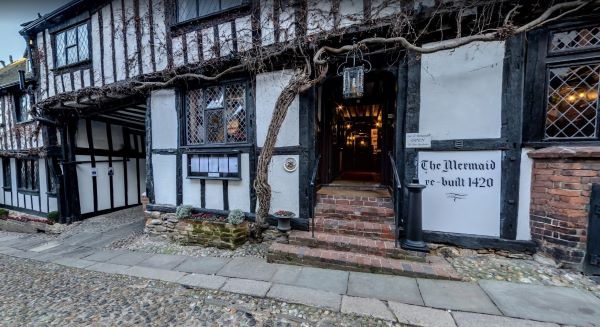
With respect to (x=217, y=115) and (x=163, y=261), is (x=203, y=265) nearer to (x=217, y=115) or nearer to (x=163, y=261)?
(x=163, y=261)

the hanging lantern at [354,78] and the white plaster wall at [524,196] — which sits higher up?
the hanging lantern at [354,78]

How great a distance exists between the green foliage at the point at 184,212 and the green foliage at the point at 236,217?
1059 millimetres

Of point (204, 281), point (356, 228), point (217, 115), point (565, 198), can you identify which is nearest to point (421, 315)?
point (356, 228)

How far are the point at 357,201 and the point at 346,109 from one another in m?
3.38

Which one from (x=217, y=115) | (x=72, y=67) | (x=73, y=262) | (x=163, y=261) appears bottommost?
(x=73, y=262)

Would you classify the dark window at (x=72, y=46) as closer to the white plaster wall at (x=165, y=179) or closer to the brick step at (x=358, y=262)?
Result: the white plaster wall at (x=165, y=179)

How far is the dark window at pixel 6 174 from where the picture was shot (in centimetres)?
859

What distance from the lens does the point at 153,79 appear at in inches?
196

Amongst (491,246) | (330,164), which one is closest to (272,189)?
(330,164)

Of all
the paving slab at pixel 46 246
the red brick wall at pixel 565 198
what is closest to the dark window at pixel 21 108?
the paving slab at pixel 46 246

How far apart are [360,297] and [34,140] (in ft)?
34.4

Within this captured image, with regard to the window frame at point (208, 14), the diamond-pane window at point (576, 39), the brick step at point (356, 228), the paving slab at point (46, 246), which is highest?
the window frame at point (208, 14)

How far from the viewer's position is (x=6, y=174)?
872 centimetres

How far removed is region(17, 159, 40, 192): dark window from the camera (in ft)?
25.3
